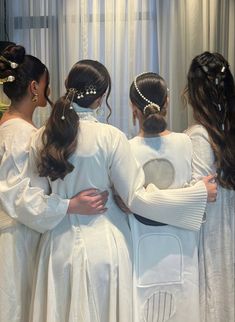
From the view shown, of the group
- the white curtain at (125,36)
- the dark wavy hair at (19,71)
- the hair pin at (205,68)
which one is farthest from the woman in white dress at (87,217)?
the white curtain at (125,36)

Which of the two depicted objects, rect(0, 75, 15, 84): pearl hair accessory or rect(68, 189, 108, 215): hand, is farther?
rect(0, 75, 15, 84): pearl hair accessory

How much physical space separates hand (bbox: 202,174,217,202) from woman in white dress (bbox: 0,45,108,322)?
1.46ft

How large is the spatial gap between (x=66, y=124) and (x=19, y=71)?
0.36 m

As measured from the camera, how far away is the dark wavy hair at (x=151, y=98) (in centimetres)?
146

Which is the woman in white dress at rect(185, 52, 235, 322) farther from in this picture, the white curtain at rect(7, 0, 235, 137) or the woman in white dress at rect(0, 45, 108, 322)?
the white curtain at rect(7, 0, 235, 137)

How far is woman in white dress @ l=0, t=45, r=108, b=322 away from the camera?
1402 millimetres

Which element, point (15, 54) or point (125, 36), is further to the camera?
point (125, 36)

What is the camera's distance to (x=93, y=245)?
1.39 metres

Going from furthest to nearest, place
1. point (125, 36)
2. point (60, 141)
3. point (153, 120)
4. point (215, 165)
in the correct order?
point (125, 36) → point (215, 165) → point (153, 120) → point (60, 141)

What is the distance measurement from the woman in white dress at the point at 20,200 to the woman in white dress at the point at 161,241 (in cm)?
28

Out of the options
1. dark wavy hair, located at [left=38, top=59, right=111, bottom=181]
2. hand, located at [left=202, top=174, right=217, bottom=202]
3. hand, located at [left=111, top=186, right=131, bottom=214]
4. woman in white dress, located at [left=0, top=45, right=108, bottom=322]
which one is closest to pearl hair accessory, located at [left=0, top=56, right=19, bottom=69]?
woman in white dress, located at [left=0, top=45, right=108, bottom=322]

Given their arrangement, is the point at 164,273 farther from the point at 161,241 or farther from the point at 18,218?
the point at 18,218

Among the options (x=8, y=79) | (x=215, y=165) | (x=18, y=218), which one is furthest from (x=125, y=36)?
(x=18, y=218)

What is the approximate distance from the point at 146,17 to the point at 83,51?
414 mm
